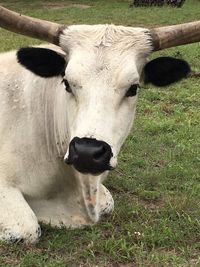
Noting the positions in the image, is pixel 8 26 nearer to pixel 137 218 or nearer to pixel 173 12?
pixel 137 218

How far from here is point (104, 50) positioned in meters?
4.37

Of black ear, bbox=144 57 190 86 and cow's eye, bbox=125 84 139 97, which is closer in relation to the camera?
cow's eye, bbox=125 84 139 97

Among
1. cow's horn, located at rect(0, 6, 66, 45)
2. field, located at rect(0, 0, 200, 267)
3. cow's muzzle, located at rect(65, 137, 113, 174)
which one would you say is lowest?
field, located at rect(0, 0, 200, 267)

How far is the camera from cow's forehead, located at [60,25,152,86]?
427cm

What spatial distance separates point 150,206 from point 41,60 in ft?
6.07

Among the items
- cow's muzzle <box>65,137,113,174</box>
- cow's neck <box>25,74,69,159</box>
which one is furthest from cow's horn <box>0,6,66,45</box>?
cow's muzzle <box>65,137,113,174</box>

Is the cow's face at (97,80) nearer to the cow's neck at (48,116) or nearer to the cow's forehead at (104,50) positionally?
the cow's forehead at (104,50)

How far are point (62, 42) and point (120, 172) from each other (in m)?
2.28

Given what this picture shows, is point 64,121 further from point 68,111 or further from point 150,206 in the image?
point 150,206

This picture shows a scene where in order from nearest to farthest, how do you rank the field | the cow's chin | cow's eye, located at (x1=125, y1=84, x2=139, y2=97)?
1. cow's eye, located at (x1=125, y1=84, x2=139, y2=97)
2. the field
3. the cow's chin

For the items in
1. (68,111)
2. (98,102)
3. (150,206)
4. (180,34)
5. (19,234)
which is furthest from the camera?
(150,206)

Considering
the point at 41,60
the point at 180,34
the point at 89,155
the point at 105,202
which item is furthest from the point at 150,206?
the point at 89,155

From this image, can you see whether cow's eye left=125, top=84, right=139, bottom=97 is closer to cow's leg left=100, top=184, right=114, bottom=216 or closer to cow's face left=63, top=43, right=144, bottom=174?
cow's face left=63, top=43, right=144, bottom=174

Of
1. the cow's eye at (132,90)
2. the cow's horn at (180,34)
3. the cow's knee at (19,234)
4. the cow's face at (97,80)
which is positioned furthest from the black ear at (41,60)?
the cow's knee at (19,234)
